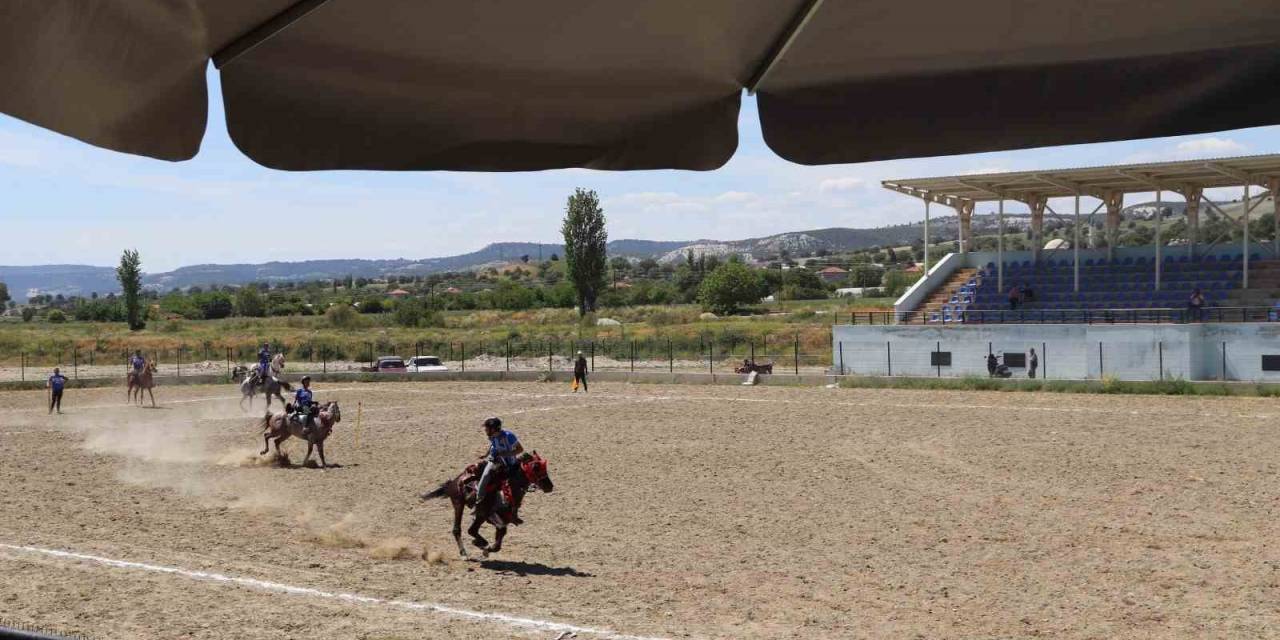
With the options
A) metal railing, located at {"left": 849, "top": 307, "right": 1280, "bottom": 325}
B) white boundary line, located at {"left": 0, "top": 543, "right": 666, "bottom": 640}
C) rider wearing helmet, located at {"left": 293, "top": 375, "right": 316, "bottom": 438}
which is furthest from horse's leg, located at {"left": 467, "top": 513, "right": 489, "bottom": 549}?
metal railing, located at {"left": 849, "top": 307, "right": 1280, "bottom": 325}

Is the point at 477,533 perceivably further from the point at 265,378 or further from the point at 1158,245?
the point at 1158,245

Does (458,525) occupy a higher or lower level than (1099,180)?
lower

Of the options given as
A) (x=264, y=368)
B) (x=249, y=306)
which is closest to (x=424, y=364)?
(x=264, y=368)

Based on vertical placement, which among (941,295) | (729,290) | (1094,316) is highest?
(729,290)

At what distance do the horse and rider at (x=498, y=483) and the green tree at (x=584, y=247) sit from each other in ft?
314

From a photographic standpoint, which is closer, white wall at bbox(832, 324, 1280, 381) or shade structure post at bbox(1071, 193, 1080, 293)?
white wall at bbox(832, 324, 1280, 381)

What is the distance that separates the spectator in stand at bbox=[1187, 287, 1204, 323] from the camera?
42.6 m

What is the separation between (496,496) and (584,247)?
3811 inches

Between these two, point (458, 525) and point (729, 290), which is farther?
point (729, 290)

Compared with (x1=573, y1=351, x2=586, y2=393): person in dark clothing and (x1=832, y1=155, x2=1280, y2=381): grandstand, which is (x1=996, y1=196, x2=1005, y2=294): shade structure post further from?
(x1=573, y1=351, x2=586, y2=393): person in dark clothing

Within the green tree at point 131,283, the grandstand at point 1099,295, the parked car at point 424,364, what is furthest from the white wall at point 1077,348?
the green tree at point 131,283

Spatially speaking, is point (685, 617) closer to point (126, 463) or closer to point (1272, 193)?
point (126, 463)

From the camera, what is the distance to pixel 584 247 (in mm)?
110562

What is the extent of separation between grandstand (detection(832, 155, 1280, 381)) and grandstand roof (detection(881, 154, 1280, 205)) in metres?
0.07
